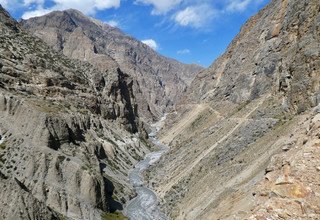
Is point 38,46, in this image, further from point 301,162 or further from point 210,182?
point 301,162

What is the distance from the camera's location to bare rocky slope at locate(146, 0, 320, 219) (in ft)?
64.3

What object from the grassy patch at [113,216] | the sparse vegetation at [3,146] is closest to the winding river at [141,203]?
the grassy patch at [113,216]

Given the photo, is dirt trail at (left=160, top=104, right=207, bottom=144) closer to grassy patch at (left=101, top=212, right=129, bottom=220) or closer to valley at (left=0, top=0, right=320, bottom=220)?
valley at (left=0, top=0, right=320, bottom=220)

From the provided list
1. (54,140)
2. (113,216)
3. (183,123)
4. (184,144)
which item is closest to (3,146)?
(54,140)

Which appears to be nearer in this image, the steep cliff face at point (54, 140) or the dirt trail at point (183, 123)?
the steep cliff face at point (54, 140)

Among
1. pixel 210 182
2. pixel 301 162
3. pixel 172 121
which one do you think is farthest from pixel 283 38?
pixel 172 121

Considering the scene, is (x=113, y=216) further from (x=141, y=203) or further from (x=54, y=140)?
(x=54, y=140)

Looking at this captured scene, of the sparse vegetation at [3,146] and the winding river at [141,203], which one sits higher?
the sparse vegetation at [3,146]

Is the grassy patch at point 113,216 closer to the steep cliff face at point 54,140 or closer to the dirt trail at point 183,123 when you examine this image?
the steep cliff face at point 54,140

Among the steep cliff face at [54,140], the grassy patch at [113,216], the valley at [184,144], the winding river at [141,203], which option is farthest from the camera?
the winding river at [141,203]

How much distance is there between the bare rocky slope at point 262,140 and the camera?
19594 mm

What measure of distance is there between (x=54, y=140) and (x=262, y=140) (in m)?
29.3

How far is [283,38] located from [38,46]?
2343 inches

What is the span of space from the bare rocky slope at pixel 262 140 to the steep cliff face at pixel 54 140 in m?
10.3
